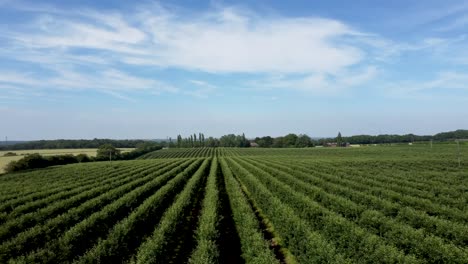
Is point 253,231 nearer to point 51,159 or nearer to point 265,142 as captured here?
point 51,159

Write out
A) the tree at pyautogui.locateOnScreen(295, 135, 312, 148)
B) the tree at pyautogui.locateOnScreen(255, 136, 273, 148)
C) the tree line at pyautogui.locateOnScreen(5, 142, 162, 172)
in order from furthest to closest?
1. the tree at pyautogui.locateOnScreen(255, 136, 273, 148)
2. the tree at pyautogui.locateOnScreen(295, 135, 312, 148)
3. the tree line at pyautogui.locateOnScreen(5, 142, 162, 172)

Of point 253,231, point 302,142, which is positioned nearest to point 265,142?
point 302,142

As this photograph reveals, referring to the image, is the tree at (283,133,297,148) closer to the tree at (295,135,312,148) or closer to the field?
the tree at (295,135,312,148)

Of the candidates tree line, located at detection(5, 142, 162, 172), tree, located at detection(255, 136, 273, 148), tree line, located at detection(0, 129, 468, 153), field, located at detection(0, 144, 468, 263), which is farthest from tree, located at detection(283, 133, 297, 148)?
field, located at detection(0, 144, 468, 263)

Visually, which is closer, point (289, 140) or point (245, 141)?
point (289, 140)

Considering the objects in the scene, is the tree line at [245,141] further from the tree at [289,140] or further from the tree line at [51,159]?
the tree line at [51,159]

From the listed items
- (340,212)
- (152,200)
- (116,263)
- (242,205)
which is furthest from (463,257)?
(152,200)

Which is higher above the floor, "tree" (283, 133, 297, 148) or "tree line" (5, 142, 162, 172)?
"tree" (283, 133, 297, 148)

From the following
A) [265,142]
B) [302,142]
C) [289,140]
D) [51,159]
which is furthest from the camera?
[265,142]

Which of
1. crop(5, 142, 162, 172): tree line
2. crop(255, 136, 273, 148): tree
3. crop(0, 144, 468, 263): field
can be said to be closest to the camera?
crop(0, 144, 468, 263): field

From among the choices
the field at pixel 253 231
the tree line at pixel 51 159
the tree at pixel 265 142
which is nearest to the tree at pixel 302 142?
the tree at pixel 265 142

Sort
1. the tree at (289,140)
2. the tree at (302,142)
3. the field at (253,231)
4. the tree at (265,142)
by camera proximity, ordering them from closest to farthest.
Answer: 1. the field at (253,231)
2. the tree at (302,142)
3. the tree at (289,140)
4. the tree at (265,142)

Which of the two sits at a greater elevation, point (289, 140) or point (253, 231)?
point (289, 140)

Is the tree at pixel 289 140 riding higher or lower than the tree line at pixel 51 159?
higher
